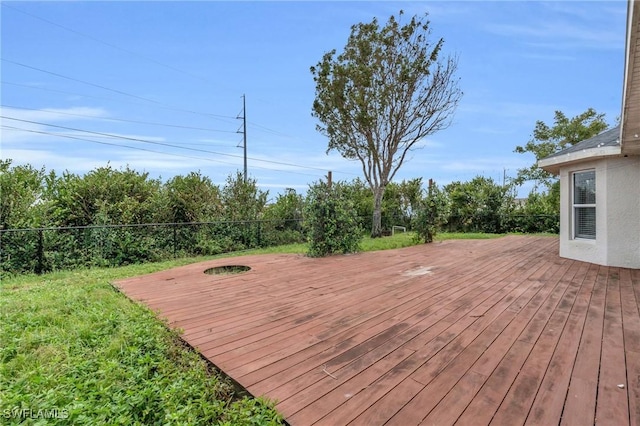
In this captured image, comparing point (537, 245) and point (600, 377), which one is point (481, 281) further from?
point (537, 245)

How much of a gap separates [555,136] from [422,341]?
1852 cm

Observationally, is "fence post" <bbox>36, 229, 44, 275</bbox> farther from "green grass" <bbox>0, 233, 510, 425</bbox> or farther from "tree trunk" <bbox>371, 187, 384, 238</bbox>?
"tree trunk" <bbox>371, 187, 384, 238</bbox>

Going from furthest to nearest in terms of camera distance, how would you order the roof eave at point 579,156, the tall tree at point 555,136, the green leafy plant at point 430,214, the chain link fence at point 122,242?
the tall tree at point 555,136
the green leafy plant at point 430,214
the chain link fence at point 122,242
the roof eave at point 579,156

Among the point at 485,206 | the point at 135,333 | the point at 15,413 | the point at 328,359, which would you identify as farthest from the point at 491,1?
the point at 485,206

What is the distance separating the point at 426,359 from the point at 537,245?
7.69 metres

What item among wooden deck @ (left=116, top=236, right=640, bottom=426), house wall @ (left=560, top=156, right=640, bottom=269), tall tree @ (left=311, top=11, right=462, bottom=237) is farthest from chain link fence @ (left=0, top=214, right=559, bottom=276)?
house wall @ (left=560, top=156, right=640, bottom=269)

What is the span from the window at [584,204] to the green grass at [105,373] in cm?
679

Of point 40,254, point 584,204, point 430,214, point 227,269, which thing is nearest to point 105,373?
point 227,269

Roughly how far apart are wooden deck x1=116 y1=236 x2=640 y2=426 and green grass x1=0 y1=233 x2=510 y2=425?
16 cm

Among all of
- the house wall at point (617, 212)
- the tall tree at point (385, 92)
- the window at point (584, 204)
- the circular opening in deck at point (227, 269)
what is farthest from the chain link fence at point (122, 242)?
the house wall at point (617, 212)

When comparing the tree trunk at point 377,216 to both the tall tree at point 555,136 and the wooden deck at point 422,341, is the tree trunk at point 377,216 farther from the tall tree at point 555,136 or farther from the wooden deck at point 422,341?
the tall tree at point 555,136

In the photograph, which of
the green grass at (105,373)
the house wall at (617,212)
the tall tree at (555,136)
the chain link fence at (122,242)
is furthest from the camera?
the tall tree at (555,136)

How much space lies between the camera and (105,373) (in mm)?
1896

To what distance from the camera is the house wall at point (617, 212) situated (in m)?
4.96
